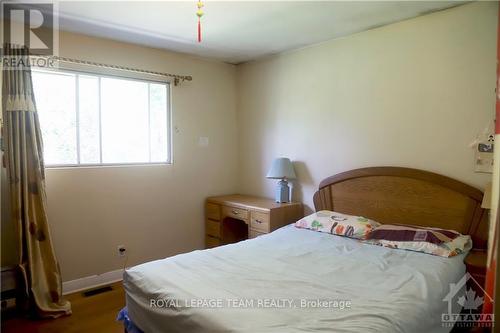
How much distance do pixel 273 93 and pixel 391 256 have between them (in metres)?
2.24

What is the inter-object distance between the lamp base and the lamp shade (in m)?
0.11

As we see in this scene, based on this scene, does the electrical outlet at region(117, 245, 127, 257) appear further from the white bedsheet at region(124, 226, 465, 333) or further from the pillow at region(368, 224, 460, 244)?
the pillow at region(368, 224, 460, 244)

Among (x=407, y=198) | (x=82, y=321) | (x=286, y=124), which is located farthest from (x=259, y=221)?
(x=82, y=321)

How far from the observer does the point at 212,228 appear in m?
3.91

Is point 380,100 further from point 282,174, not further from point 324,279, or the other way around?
point 324,279

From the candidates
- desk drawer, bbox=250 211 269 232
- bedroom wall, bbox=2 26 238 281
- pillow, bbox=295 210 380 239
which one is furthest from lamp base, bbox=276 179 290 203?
bedroom wall, bbox=2 26 238 281

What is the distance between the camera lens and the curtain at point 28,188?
8.54ft

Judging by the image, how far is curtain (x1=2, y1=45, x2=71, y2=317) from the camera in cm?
260

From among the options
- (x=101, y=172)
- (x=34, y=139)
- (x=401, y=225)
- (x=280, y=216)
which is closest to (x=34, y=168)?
(x=34, y=139)

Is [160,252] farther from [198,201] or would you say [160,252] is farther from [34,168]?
[34,168]

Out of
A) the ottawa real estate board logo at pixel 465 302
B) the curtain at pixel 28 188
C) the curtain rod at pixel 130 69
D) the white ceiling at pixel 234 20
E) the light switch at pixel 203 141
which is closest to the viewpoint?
the ottawa real estate board logo at pixel 465 302

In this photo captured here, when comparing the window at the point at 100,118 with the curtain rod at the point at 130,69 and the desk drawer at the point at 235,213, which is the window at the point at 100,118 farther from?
the desk drawer at the point at 235,213

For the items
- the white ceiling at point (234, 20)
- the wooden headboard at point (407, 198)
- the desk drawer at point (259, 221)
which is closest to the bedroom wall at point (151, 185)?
the white ceiling at point (234, 20)

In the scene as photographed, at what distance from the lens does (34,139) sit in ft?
8.75
